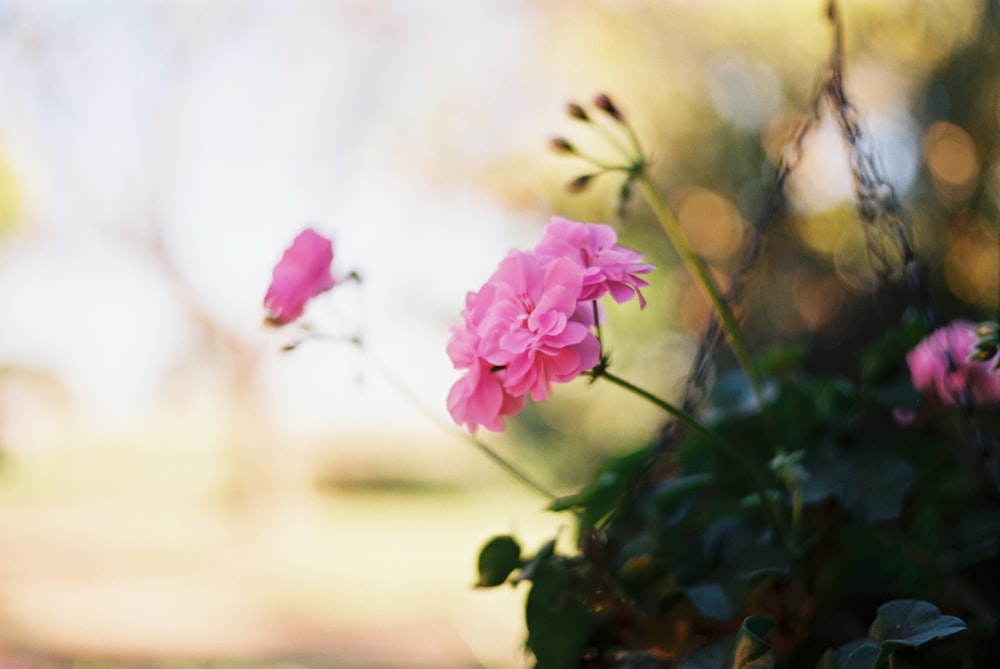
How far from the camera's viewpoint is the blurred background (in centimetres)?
233

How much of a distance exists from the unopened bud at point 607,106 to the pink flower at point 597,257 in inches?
5.7

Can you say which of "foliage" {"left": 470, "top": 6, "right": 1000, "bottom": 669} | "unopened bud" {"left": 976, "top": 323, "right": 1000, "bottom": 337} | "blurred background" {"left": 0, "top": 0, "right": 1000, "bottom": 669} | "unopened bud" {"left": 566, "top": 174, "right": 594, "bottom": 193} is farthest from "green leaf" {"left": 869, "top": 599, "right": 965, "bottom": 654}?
"blurred background" {"left": 0, "top": 0, "right": 1000, "bottom": 669}

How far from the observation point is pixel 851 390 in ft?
1.93

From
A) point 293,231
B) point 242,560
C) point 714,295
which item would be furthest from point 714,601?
point 242,560

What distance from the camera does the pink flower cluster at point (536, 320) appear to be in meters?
0.38

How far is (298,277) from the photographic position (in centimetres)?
50

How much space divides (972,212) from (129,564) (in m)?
3.69

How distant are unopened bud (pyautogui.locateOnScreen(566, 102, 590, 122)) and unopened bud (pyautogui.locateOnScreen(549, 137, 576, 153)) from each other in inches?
0.7

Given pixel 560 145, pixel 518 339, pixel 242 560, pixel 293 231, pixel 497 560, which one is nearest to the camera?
pixel 518 339

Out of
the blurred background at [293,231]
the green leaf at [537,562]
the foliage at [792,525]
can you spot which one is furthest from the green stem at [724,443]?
the blurred background at [293,231]

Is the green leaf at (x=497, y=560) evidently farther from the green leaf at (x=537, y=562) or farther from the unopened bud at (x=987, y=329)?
the unopened bud at (x=987, y=329)

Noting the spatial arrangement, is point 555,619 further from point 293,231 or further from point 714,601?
point 293,231

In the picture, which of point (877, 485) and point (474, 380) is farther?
point (877, 485)

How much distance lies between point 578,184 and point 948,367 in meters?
0.26
